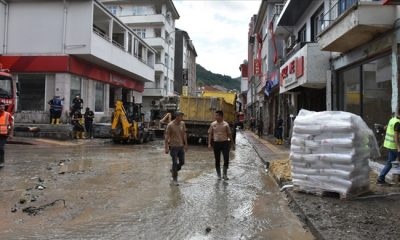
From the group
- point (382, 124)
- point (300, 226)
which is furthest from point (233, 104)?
point (300, 226)

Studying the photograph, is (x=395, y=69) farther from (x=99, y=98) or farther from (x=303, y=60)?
(x=99, y=98)

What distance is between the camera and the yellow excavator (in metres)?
20.2

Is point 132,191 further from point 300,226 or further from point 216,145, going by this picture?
point 300,226

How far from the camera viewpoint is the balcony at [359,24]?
10391mm

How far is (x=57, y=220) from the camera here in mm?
6445

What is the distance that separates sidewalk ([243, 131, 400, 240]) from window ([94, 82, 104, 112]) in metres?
A: 23.2

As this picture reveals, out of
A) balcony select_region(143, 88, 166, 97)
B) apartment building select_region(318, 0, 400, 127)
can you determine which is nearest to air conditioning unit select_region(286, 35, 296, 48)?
apartment building select_region(318, 0, 400, 127)

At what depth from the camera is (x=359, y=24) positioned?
10617 millimetres

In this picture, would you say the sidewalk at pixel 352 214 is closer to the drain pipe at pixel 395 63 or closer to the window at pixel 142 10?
the drain pipe at pixel 395 63

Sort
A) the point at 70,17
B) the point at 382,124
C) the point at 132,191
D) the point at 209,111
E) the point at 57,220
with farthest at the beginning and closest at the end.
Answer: the point at 70,17 → the point at 209,111 → the point at 382,124 → the point at 132,191 → the point at 57,220

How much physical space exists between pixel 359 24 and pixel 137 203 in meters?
6.80

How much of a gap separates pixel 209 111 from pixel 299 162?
13.9m

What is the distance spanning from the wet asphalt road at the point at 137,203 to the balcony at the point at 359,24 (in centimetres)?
429

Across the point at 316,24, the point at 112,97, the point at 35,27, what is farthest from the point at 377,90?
the point at 112,97
